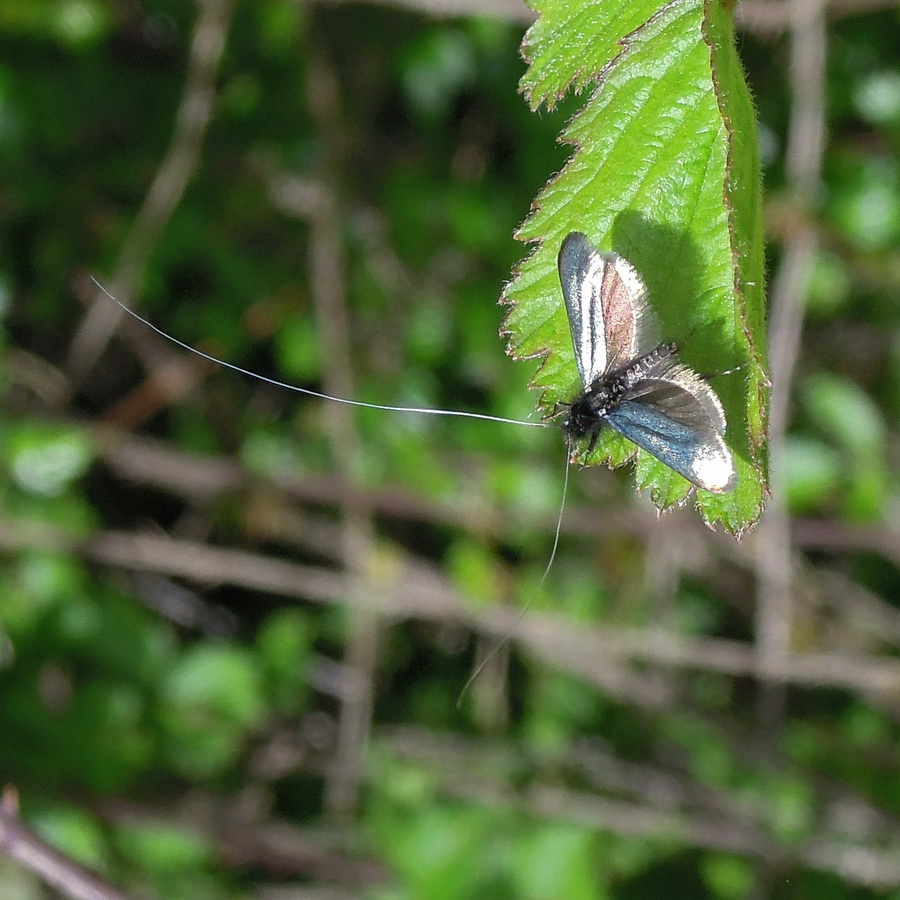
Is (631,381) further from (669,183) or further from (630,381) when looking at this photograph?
(669,183)

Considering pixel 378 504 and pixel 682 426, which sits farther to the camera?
pixel 378 504

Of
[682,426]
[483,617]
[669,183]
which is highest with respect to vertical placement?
[669,183]

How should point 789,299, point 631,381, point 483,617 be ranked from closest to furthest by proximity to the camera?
point 631,381
point 789,299
point 483,617

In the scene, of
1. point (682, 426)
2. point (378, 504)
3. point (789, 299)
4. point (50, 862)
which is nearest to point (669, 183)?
point (682, 426)

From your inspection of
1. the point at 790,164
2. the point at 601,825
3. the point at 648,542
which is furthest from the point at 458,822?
the point at 790,164

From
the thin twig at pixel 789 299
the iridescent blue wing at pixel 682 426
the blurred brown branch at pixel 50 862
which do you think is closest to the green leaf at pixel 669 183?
the iridescent blue wing at pixel 682 426

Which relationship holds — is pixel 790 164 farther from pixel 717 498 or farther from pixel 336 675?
pixel 336 675

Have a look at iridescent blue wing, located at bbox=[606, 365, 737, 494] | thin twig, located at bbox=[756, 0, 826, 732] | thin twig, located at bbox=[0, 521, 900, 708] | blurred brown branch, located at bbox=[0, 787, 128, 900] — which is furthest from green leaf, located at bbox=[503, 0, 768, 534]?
thin twig, located at bbox=[0, 521, 900, 708]

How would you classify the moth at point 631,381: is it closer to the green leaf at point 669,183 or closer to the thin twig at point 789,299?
the green leaf at point 669,183
